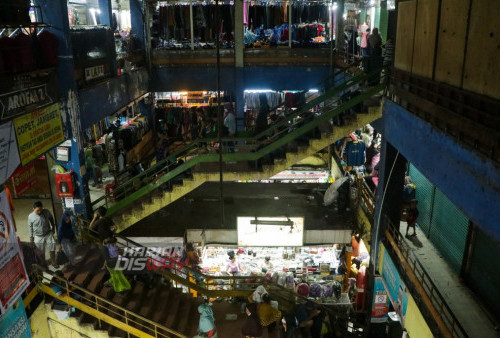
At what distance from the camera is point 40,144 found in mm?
10711

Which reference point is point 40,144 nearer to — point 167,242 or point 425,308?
point 167,242

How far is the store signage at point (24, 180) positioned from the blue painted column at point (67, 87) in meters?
4.01

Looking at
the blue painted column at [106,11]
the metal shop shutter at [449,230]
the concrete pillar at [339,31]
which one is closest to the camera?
the metal shop shutter at [449,230]

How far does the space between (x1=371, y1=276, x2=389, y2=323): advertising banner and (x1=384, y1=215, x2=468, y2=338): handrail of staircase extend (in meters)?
1.43

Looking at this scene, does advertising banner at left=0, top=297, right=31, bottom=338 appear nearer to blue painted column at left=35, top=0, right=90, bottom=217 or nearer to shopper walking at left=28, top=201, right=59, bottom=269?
shopper walking at left=28, top=201, right=59, bottom=269

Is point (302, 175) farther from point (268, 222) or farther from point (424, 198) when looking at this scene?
point (424, 198)

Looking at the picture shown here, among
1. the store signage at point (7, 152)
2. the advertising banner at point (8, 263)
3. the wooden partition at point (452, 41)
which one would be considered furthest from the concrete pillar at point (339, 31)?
the advertising banner at point (8, 263)

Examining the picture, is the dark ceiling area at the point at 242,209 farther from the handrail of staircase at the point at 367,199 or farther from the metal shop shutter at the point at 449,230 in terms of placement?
the metal shop shutter at the point at 449,230

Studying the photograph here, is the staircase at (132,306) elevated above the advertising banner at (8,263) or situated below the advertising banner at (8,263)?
below

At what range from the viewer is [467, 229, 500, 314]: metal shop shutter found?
8.86 metres

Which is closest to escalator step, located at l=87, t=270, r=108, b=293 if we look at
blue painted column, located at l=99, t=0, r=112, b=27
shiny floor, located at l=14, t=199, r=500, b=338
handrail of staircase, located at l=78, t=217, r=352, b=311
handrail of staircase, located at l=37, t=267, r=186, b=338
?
handrail of staircase, located at l=37, t=267, r=186, b=338

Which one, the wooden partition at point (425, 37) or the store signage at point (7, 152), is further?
the store signage at point (7, 152)

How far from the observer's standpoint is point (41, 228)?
11297 millimetres

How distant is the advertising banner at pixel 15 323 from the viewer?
337 inches
